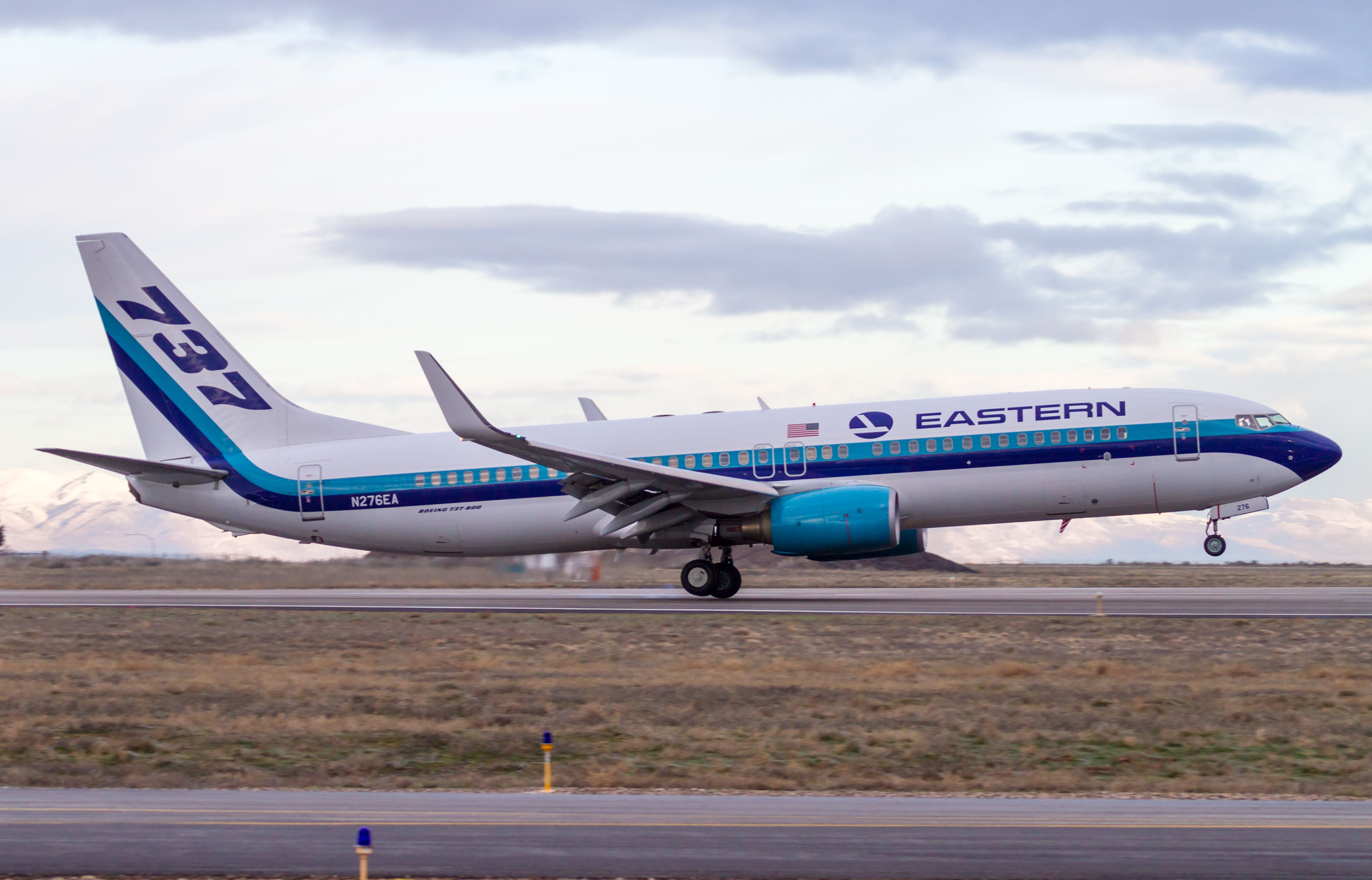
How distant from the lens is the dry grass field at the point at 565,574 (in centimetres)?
3534

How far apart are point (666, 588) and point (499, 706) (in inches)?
775

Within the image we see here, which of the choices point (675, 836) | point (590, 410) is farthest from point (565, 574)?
point (675, 836)

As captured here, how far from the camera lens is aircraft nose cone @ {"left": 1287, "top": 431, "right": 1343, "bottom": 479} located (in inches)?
1162

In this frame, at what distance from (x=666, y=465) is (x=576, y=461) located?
3178mm

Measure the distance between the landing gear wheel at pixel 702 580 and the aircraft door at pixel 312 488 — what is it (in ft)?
30.2

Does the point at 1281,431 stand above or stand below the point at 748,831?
above

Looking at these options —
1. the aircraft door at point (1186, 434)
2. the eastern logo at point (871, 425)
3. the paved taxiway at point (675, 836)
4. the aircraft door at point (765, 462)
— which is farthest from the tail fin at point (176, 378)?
the paved taxiway at point (675, 836)

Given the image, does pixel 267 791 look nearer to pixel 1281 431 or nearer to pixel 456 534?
pixel 456 534

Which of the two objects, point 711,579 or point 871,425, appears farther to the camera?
point 711,579

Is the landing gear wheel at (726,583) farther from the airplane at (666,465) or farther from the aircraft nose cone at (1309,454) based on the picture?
the aircraft nose cone at (1309,454)

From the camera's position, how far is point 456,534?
31.5 metres

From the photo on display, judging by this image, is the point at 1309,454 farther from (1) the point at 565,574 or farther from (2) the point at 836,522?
(1) the point at 565,574

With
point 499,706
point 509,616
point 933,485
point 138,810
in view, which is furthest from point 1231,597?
point 138,810

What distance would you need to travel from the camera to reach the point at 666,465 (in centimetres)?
3070
